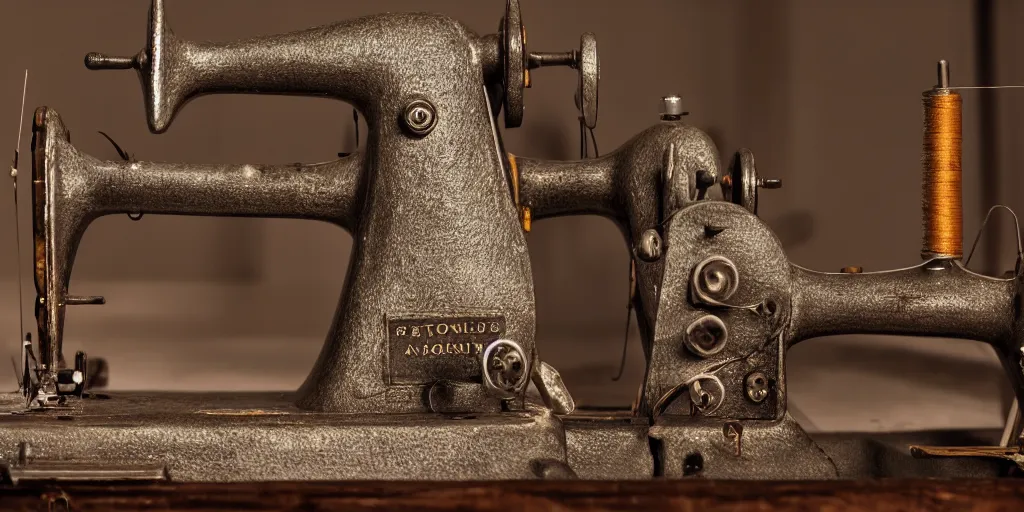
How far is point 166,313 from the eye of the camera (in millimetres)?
1828

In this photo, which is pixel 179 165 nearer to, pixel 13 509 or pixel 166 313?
pixel 13 509

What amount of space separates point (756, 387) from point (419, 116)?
414mm

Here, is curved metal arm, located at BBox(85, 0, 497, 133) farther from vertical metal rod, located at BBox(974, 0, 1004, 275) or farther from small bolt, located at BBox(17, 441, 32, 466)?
vertical metal rod, located at BBox(974, 0, 1004, 275)

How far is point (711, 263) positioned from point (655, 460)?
19 centimetres

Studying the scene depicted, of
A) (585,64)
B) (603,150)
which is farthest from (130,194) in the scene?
(603,150)

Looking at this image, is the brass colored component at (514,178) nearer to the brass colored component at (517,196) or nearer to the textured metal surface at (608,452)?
the brass colored component at (517,196)

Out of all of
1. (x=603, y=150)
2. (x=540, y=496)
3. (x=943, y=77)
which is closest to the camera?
(x=540, y=496)

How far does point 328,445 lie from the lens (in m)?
1.19

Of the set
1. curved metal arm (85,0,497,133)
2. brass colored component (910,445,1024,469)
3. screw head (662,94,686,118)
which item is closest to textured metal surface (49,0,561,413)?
curved metal arm (85,0,497,133)

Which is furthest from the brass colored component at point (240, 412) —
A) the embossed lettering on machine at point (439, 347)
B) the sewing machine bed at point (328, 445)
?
the embossed lettering on machine at point (439, 347)

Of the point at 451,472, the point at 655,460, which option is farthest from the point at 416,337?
the point at 655,460

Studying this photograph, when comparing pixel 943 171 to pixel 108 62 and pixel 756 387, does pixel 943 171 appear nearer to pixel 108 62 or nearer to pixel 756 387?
pixel 756 387

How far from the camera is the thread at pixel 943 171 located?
4.61 feet

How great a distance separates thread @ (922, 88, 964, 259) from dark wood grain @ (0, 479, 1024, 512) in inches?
14.8
